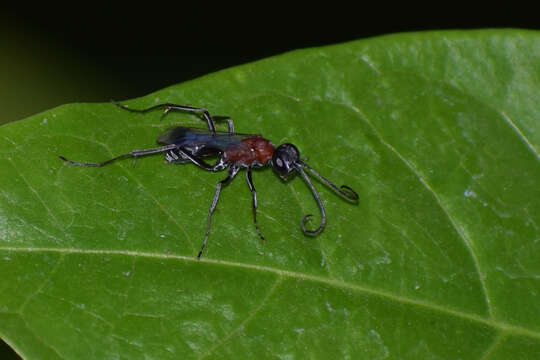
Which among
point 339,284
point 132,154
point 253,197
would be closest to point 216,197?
point 253,197

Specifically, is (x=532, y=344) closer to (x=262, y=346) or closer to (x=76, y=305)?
(x=262, y=346)

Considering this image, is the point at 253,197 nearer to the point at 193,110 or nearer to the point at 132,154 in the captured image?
the point at 193,110

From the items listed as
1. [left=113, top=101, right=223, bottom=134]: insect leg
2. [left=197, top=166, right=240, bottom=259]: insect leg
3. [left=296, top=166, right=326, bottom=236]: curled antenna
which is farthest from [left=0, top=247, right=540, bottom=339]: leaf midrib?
[left=113, top=101, right=223, bottom=134]: insect leg

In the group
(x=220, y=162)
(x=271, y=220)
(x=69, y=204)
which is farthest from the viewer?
(x=220, y=162)

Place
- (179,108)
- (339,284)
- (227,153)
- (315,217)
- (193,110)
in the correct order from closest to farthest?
(339,284) < (315,217) < (179,108) < (193,110) < (227,153)

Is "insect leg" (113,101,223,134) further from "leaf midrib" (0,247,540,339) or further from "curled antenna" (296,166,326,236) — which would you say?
"leaf midrib" (0,247,540,339)

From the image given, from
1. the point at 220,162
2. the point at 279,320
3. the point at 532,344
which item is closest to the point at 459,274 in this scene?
the point at 532,344
